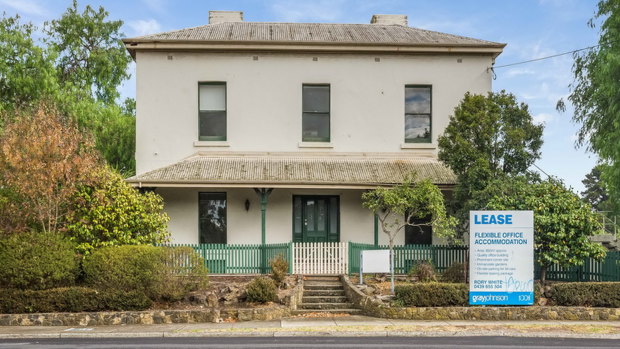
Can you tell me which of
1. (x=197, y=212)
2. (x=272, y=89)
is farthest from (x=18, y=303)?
(x=272, y=89)

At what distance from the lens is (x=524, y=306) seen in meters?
14.6

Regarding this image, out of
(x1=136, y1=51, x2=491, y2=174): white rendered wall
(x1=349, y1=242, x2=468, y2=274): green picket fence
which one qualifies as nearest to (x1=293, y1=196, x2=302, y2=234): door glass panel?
(x1=136, y1=51, x2=491, y2=174): white rendered wall

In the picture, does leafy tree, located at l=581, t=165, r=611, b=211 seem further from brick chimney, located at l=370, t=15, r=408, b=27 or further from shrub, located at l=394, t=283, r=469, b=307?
shrub, located at l=394, t=283, r=469, b=307

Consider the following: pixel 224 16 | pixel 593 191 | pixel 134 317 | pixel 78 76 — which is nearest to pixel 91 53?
pixel 78 76

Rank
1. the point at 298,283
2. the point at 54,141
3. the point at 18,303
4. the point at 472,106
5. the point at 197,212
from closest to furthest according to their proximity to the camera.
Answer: the point at 18,303
the point at 54,141
the point at 298,283
the point at 472,106
the point at 197,212

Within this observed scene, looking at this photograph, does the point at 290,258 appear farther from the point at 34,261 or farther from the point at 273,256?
the point at 34,261

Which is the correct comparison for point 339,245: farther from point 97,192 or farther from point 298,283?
point 97,192

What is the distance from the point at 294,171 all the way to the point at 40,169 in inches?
305

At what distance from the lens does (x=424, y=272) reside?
57.2 ft

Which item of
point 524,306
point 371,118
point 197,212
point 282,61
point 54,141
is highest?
point 282,61

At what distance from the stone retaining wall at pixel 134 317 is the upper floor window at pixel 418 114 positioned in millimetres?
9709

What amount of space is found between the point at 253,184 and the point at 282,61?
512 cm

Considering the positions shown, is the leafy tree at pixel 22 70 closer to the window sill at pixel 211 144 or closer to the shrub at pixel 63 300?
the window sill at pixel 211 144

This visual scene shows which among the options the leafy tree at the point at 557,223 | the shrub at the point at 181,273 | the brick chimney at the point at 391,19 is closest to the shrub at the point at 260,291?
the shrub at the point at 181,273
